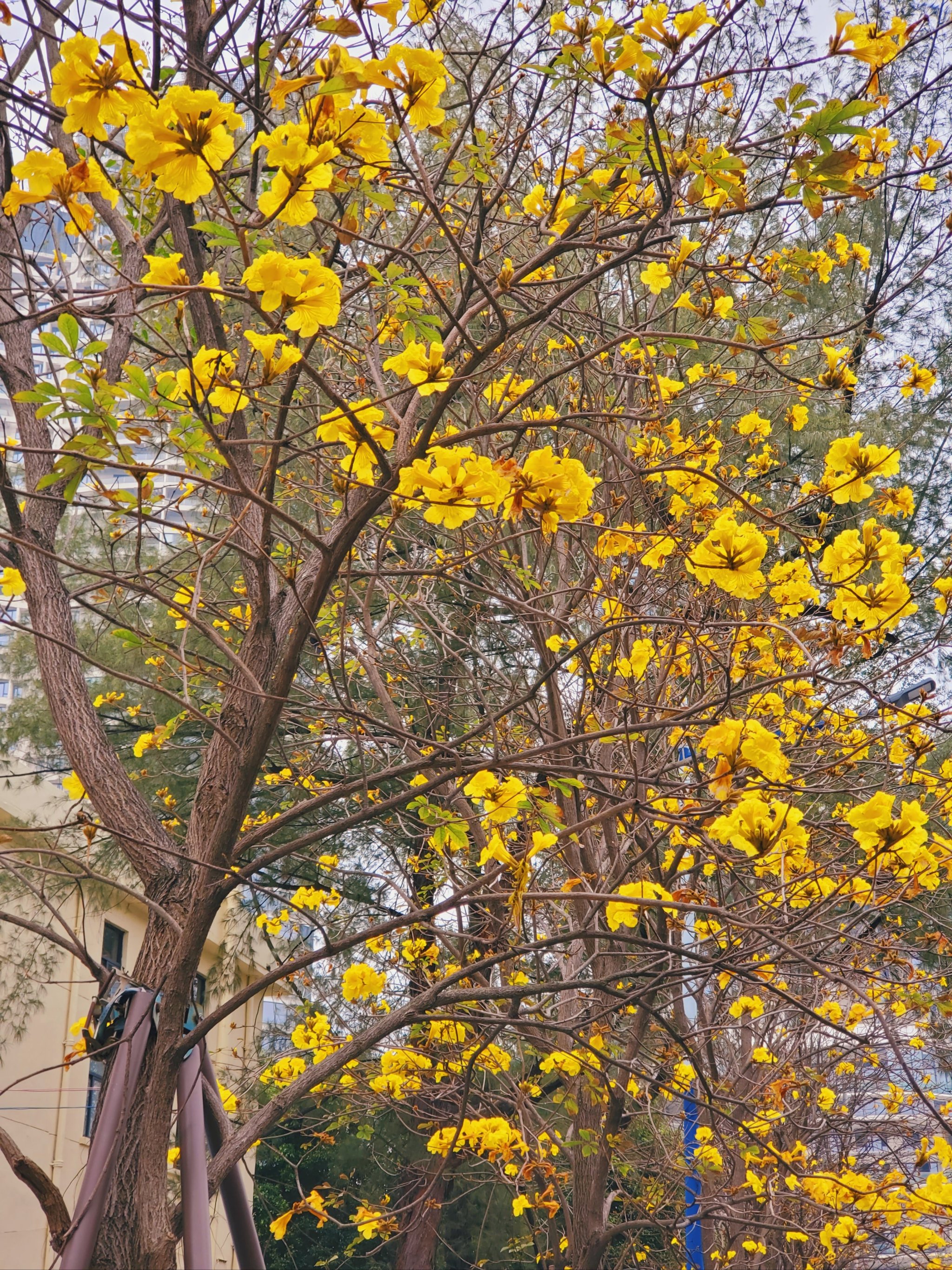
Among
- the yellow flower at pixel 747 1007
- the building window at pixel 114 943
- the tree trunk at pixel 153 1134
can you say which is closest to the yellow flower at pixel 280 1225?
the tree trunk at pixel 153 1134

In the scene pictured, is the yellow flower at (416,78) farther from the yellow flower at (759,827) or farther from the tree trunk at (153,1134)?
the tree trunk at (153,1134)

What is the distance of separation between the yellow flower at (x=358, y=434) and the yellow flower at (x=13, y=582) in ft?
2.68

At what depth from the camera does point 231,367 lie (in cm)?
200

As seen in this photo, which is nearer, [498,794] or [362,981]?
[498,794]

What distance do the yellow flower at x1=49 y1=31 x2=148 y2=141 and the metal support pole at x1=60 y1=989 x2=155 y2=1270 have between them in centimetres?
139

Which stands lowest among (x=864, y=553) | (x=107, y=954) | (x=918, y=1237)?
(x=918, y=1237)

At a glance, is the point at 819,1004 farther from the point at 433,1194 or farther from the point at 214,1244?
the point at 214,1244

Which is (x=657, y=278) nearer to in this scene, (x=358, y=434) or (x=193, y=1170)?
(x=358, y=434)

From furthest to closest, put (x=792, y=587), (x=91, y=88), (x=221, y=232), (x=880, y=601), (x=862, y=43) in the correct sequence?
(x=792, y=587) < (x=880, y=601) < (x=862, y=43) < (x=221, y=232) < (x=91, y=88)

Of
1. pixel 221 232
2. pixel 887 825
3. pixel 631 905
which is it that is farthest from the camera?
pixel 631 905

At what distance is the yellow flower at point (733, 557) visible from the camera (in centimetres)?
185

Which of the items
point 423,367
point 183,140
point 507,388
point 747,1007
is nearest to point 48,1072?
point 747,1007

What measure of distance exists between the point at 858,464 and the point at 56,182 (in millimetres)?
1464

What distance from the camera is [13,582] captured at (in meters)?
2.37
